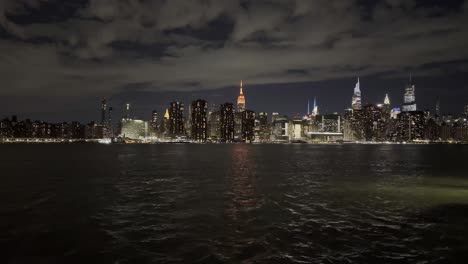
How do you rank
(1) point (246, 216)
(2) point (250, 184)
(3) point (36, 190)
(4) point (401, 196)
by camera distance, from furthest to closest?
(2) point (250, 184) < (3) point (36, 190) < (4) point (401, 196) < (1) point (246, 216)

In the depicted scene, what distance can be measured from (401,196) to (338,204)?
7.00m

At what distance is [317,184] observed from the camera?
36594 millimetres

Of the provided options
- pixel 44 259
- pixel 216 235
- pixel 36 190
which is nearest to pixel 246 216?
pixel 216 235

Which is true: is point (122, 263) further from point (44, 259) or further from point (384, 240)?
point (384, 240)

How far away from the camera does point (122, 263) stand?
1321 centimetres

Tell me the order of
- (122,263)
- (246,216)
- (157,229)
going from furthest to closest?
(246,216) → (157,229) → (122,263)

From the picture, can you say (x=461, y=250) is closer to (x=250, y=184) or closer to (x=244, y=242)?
(x=244, y=242)

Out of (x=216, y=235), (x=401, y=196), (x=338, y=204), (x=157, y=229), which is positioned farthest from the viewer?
(x=401, y=196)

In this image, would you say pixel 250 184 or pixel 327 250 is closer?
pixel 327 250

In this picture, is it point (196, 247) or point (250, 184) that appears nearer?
point (196, 247)

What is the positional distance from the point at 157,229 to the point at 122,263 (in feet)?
16.2

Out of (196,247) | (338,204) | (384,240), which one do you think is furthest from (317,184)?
(196,247)

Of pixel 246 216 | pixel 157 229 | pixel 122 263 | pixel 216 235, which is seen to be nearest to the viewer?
pixel 122 263

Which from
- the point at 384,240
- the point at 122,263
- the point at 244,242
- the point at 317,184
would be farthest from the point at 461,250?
the point at 317,184
